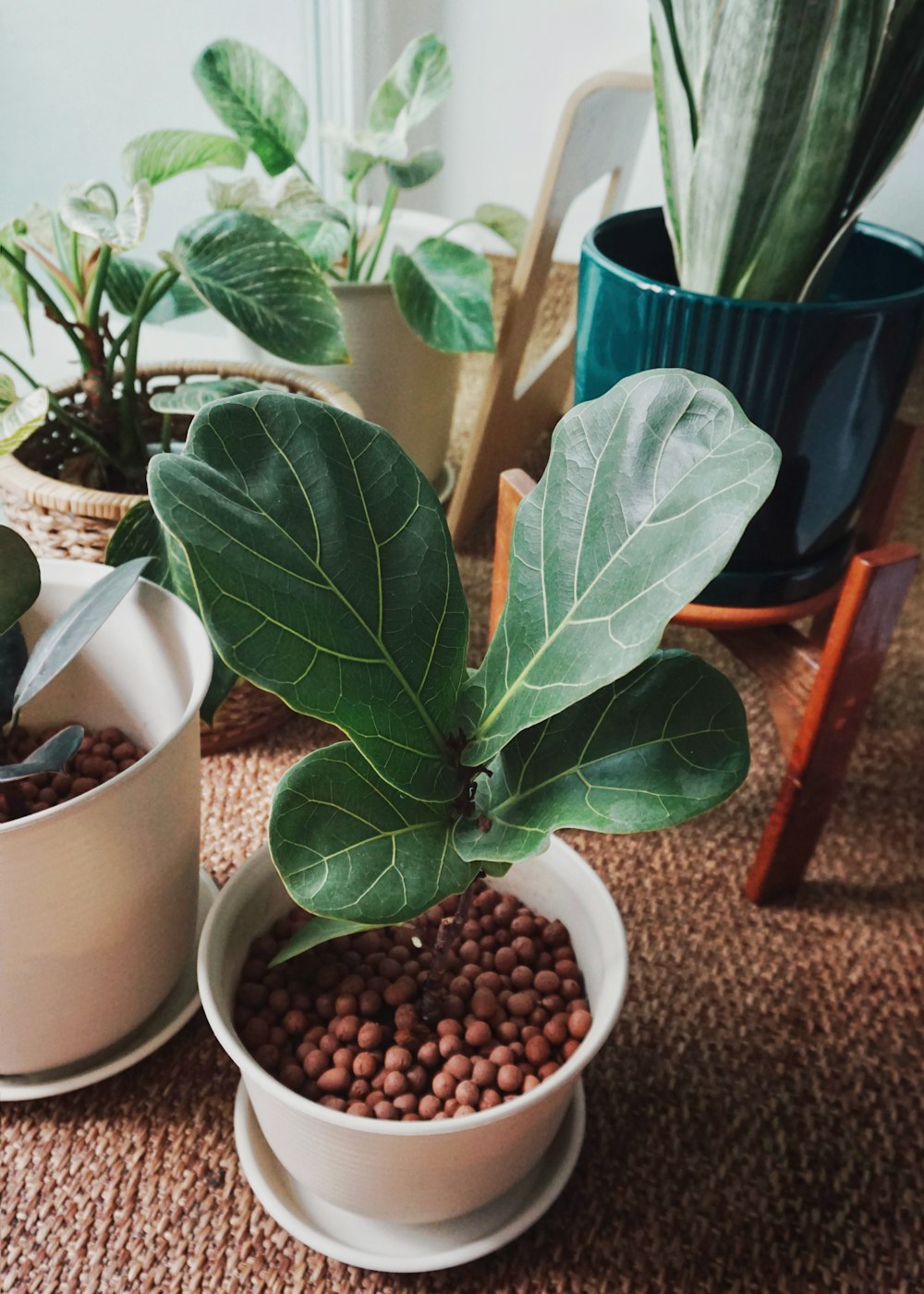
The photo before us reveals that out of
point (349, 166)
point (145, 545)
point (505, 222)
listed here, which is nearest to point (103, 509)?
point (145, 545)

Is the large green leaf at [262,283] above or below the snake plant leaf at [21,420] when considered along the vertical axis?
above

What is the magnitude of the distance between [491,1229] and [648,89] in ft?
3.49

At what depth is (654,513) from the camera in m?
0.45

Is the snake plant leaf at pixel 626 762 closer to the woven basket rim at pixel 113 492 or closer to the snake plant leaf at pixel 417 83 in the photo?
the woven basket rim at pixel 113 492

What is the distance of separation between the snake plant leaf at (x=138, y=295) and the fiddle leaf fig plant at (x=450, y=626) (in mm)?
614

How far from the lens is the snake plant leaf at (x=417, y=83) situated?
1.13 metres

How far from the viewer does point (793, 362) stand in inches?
27.2

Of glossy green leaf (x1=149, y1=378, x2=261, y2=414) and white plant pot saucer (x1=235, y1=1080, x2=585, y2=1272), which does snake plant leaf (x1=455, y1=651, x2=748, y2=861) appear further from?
glossy green leaf (x1=149, y1=378, x2=261, y2=414)

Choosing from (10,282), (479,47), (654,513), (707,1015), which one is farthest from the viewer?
(479,47)

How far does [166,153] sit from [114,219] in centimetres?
16

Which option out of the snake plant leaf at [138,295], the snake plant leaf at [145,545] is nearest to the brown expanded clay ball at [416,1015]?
the snake plant leaf at [145,545]

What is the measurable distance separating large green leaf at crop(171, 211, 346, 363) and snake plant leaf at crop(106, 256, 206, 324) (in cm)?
14

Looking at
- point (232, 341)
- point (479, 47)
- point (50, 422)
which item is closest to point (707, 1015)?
point (50, 422)

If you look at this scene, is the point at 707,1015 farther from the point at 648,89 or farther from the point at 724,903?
the point at 648,89
